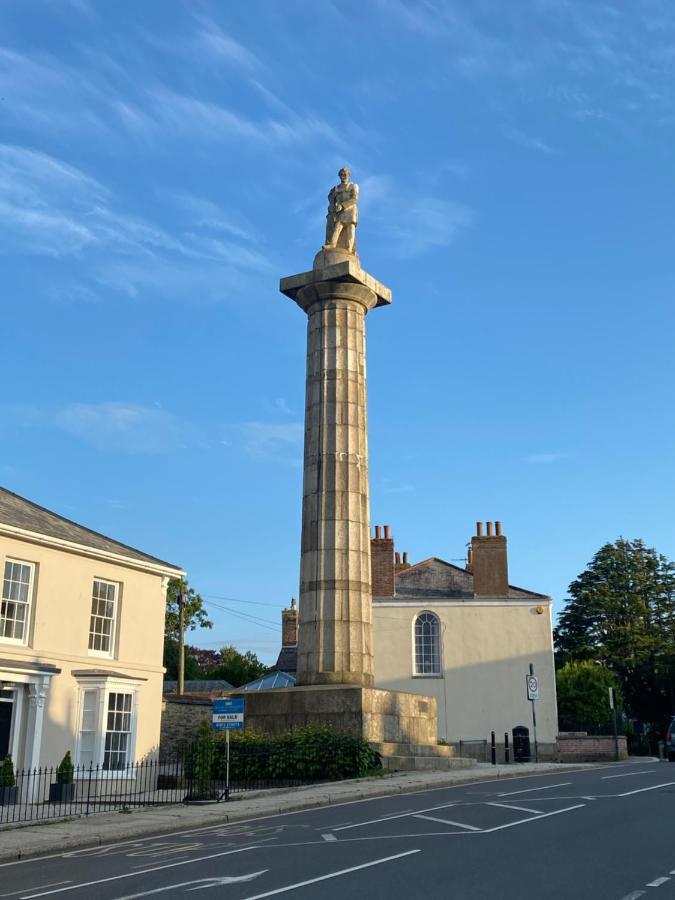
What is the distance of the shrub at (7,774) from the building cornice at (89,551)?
524 cm

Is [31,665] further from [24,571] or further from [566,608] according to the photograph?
[566,608]

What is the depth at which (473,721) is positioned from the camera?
43156 mm

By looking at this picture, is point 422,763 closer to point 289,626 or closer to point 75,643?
point 75,643

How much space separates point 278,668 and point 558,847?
4670 centimetres

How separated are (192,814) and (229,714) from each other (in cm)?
306

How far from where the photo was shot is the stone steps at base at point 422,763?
24125 mm

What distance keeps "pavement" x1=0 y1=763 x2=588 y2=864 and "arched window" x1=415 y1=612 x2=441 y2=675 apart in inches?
818

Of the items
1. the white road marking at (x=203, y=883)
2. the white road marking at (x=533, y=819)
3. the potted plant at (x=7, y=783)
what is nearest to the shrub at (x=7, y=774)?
the potted plant at (x=7, y=783)

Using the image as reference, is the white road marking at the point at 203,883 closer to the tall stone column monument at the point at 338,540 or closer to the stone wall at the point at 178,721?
the tall stone column monument at the point at 338,540

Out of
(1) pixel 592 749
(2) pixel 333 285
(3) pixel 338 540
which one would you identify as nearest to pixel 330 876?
(3) pixel 338 540

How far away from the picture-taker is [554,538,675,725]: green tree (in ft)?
188

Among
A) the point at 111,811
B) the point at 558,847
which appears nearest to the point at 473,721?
the point at 111,811

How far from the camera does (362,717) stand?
24.2 meters

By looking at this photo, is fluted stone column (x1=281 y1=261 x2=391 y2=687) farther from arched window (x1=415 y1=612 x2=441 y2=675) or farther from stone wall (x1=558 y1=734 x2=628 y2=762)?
arched window (x1=415 y1=612 x2=441 y2=675)
